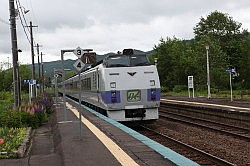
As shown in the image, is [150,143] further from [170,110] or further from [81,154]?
[170,110]

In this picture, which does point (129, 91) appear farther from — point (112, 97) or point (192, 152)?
point (192, 152)

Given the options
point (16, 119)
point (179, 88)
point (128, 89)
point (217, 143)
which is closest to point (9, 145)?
point (16, 119)

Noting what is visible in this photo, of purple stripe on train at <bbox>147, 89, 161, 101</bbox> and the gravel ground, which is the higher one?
purple stripe on train at <bbox>147, 89, 161, 101</bbox>

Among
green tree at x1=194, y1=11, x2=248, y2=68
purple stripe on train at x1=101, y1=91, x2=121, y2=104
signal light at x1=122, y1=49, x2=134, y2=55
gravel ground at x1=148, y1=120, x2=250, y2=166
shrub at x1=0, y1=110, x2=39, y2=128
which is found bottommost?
gravel ground at x1=148, y1=120, x2=250, y2=166

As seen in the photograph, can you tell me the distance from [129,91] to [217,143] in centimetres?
492

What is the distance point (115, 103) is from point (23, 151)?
25.5ft

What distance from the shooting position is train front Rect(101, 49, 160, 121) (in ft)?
56.7

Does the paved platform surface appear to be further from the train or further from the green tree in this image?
the green tree

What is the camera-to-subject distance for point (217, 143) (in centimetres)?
1369

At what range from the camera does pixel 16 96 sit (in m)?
18.1

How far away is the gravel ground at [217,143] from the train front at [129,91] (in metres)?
1.36

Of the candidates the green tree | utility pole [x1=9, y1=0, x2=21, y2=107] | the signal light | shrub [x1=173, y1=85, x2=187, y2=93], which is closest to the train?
the signal light

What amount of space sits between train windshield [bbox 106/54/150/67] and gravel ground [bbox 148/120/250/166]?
3.08 metres

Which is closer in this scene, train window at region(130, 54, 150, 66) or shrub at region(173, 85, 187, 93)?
train window at region(130, 54, 150, 66)
